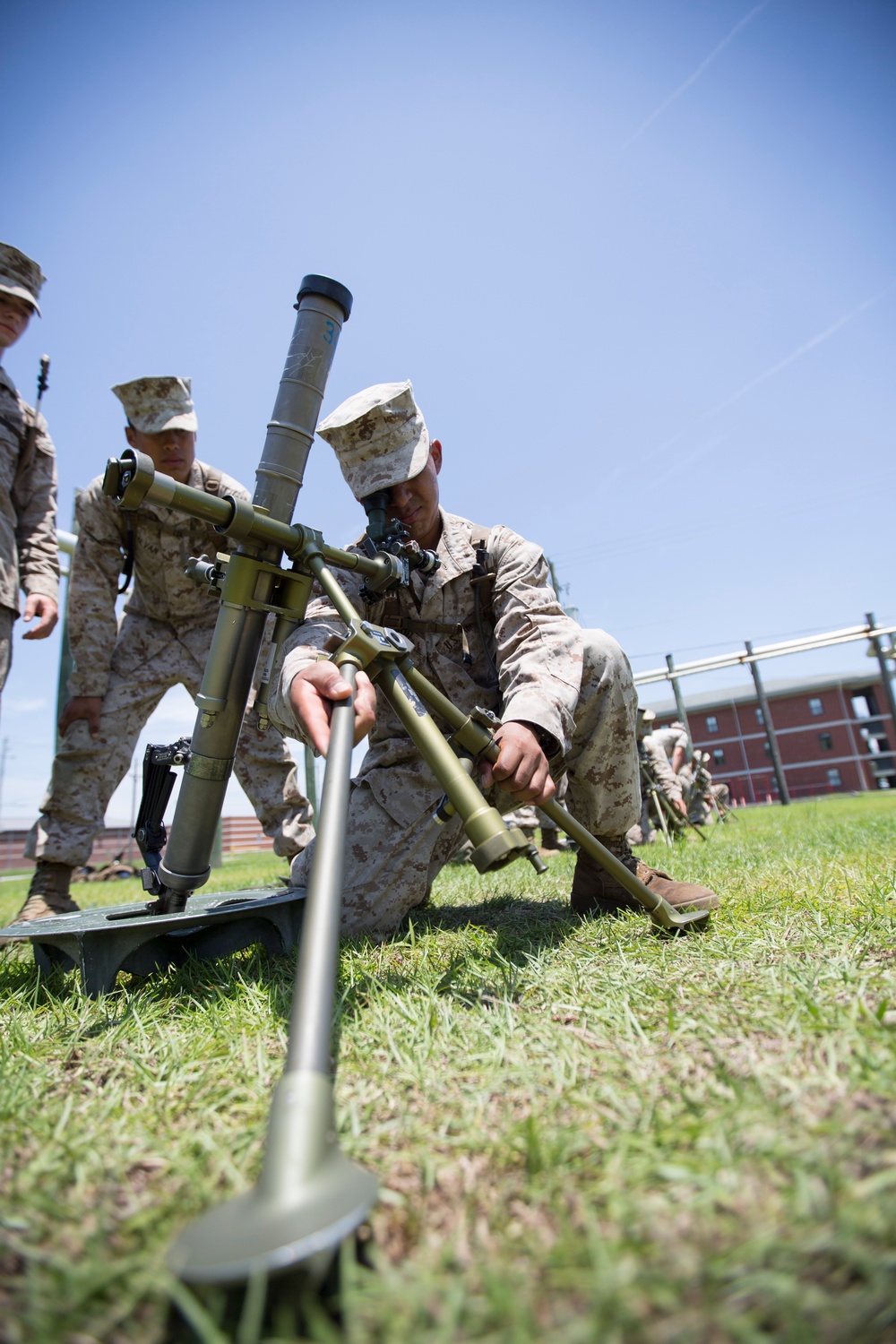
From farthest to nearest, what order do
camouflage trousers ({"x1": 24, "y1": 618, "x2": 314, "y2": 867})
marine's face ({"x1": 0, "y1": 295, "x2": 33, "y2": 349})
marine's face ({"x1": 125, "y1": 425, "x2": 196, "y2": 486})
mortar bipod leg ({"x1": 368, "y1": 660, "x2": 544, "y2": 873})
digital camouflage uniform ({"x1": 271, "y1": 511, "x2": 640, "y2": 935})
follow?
marine's face ({"x1": 125, "y1": 425, "x2": 196, "y2": 486})
camouflage trousers ({"x1": 24, "y1": 618, "x2": 314, "y2": 867})
marine's face ({"x1": 0, "y1": 295, "x2": 33, "y2": 349})
digital camouflage uniform ({"x1": 271, "y1": 511, "x2": 640, "y2": 935})
mortar bipod leg ({"x1": 368, "y1": 660, "x2": 544, "y2": 873})

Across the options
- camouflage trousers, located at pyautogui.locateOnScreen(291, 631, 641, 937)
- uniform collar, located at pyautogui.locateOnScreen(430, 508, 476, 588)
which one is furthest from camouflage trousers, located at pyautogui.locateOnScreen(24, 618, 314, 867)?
uniform collar, located at pyautogui.locateOnScreen(430, 508, 476, 588)

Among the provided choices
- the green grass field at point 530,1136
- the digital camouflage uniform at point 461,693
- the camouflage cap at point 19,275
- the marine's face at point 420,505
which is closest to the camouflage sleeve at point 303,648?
the digital camouflage uniform at point 461,693

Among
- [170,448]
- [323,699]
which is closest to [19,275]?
[170,448]

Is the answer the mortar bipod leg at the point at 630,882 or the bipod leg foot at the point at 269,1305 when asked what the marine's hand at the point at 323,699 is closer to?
the mortar bipod leg at the point at 630,882

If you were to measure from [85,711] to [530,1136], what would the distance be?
3.41 metres

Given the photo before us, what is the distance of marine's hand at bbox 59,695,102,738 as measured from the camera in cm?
363

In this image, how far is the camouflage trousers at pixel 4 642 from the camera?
10.9ft

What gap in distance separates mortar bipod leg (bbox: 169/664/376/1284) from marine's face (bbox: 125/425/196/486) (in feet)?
10.6

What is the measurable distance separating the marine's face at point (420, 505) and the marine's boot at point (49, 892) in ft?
7.78

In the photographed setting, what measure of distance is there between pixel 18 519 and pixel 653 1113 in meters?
3.91

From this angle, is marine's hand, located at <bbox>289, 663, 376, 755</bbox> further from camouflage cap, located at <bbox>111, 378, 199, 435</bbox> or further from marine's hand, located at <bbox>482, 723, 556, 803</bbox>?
camouflage cap, located at <bbox>111, 378, 199, 435</bbox>

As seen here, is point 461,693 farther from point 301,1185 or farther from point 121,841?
point 121,841

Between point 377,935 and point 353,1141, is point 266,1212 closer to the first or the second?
point 353,1141

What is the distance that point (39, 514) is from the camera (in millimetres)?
3670
